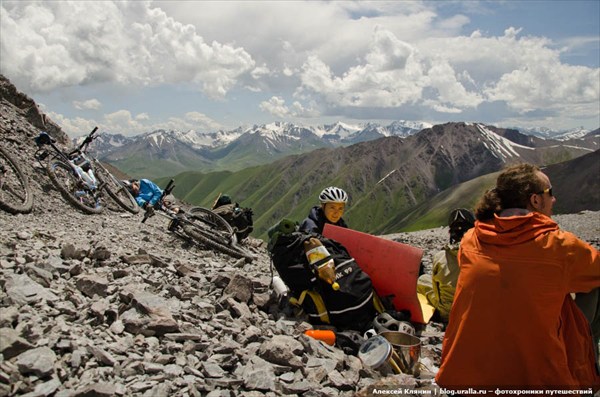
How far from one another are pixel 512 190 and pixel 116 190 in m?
19.0

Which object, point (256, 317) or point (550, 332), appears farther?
point (256, 317)

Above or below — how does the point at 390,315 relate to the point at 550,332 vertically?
below

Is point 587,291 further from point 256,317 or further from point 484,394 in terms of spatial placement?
point 256,317

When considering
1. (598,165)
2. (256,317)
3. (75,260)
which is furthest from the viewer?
(598,165)

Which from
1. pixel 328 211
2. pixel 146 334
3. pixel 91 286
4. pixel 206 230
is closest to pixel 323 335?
pixel 146 334

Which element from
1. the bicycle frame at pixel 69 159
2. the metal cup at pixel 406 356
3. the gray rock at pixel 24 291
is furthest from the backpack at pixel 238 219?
the metal cup at pixel 406 356

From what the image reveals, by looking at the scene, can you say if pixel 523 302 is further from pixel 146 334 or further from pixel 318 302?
pixel 146 334

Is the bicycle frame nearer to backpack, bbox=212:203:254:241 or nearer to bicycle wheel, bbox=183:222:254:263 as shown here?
backpack, bbox=212:203:254:241

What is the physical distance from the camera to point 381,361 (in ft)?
20.8

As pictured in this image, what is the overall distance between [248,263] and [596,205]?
183 m

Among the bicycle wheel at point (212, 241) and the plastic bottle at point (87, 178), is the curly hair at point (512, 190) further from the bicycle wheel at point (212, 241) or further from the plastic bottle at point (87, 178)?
the plastic bottle at point (87, 178)

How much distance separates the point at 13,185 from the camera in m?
14.0

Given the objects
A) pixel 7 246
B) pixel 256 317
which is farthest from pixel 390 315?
pixel 7 246

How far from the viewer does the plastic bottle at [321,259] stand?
301 inches
